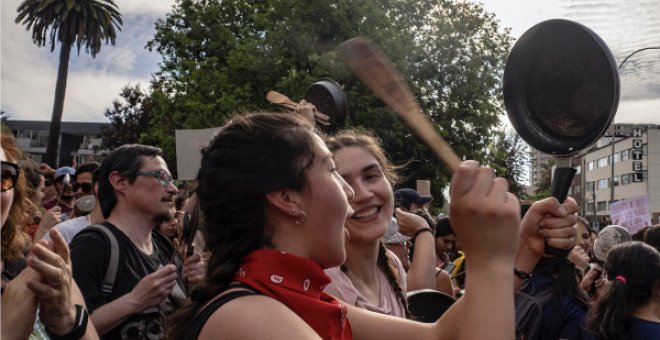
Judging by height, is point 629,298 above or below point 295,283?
below

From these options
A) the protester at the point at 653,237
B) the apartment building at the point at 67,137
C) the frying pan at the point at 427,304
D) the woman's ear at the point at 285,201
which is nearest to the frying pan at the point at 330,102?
the frying pan at the point at 427,304

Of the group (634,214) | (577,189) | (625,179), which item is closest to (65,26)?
(634,214)

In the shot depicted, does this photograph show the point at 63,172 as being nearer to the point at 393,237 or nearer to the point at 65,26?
the point at 393,237

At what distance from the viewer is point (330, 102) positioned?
378cm

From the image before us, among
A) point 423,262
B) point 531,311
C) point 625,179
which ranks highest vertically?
point 625,179

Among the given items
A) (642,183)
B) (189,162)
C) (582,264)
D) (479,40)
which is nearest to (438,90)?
(479,40)

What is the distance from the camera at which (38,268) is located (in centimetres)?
200

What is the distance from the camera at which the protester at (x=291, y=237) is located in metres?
1.48

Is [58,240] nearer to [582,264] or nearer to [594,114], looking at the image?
[594,114]

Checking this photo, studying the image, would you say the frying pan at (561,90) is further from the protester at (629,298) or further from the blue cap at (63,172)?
the blue cap at (63,172)

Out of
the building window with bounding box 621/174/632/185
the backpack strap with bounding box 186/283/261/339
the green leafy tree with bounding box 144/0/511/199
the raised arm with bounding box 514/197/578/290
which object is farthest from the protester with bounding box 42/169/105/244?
the building window with bounding box 621/174/632/185

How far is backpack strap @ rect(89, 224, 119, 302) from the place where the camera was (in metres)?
3.30

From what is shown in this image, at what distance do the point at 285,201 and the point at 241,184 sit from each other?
14 centimetres

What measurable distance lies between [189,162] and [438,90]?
568 inches
